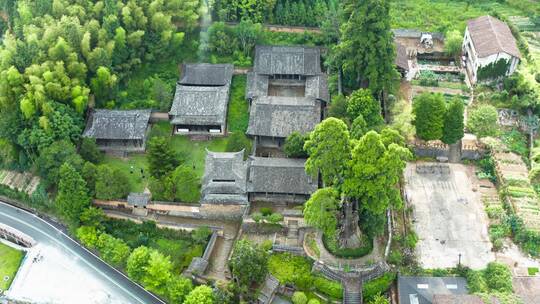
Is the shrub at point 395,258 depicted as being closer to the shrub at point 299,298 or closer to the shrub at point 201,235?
the shrub at point 299,298

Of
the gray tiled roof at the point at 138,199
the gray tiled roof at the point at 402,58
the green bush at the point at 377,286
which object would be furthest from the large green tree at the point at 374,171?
the gray tiled roof at the point at 402,58

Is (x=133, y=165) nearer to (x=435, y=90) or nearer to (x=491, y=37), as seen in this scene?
(x=435, y=90)

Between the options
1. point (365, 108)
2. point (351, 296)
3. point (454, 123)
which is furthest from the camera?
point (365, 108)

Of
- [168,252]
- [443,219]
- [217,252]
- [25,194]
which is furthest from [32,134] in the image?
[443,219]

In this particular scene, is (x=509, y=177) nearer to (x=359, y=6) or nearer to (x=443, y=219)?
(x=443, y=219)

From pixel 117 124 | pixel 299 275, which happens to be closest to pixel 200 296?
pixel 299 275

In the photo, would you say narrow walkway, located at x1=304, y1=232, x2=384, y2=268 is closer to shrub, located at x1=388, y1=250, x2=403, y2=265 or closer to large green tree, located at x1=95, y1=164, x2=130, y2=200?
shrub, located at x1=388, y1=250, x2=403, y2=265

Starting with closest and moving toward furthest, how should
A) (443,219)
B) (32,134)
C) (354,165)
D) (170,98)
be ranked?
(354,165), (443,219), (32,134), (170,98)
